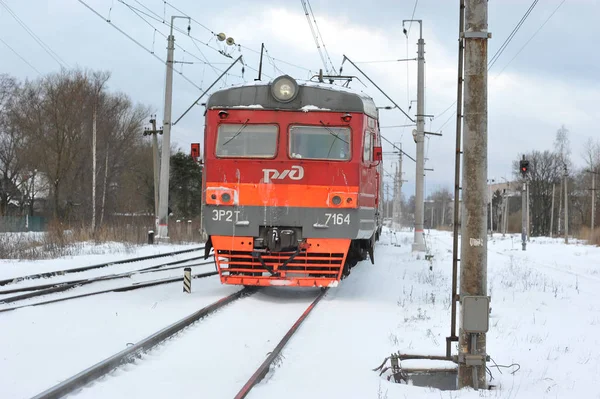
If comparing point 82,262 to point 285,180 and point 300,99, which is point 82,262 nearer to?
point 285,180

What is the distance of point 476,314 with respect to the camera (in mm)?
5383

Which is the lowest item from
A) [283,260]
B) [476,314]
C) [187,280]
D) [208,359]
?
[208,359]

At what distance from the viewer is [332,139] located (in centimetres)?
991

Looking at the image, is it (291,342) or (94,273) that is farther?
(94,273)

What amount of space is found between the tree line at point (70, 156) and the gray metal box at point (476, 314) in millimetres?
40277

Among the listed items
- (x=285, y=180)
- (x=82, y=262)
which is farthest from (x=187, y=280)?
(x=82, y=262)

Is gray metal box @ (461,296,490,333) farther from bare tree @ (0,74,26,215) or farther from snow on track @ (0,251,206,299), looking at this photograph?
bare tree @ (0,74,26,215)

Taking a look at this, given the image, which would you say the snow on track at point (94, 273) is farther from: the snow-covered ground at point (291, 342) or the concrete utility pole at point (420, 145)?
the concrete utility pole at point (420, 145)

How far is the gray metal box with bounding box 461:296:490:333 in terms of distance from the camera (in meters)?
5.36

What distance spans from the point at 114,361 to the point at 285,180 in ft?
15.8

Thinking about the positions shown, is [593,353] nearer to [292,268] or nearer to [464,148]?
[464,148]

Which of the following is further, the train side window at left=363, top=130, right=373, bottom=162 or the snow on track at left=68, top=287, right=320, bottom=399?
the train side window at left=363, top=130, right=373, bottom=162

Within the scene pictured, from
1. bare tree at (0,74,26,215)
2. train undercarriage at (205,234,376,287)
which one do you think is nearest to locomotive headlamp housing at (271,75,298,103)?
train undercarriage at (205,234,376,287)

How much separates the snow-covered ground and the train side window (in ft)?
8.11
